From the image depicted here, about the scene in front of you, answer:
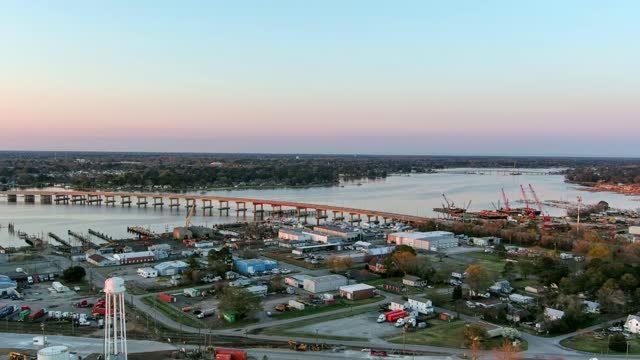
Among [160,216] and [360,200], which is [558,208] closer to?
[360,200]

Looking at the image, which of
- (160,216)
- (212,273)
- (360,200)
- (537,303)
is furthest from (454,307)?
(360,200)

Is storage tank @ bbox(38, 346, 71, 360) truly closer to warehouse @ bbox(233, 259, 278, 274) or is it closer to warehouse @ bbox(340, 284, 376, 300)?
warehouse @ bbox(340, 284, 376, 300)

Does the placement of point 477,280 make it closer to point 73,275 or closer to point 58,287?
point 58,287

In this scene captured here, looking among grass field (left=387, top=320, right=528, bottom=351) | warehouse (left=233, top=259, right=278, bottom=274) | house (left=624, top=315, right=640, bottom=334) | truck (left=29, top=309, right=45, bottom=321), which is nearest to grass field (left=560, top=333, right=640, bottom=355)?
house (left=624, top=315, right=640, bottom=334)

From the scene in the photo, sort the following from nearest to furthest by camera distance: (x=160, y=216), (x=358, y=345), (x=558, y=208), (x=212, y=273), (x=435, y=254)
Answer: (x=358, y=345) < (x=212, y=273) < (x=435, y=254) < (x=160, y=216) < (x=558, y=208)

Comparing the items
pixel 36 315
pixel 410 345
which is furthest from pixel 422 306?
pixel 36 315
